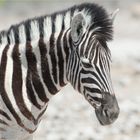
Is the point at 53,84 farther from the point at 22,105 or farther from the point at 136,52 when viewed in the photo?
the point at 136,52

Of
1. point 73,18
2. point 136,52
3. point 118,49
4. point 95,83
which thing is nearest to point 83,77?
point 95,83

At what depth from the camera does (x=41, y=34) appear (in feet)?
21.8

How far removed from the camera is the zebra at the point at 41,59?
640 cm

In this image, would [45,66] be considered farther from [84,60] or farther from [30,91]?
[84,60]

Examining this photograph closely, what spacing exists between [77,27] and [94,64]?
409 millimetres

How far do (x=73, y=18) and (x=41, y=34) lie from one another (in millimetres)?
504

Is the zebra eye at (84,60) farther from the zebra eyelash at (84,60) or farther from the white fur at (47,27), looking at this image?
the white fur at (47,27)

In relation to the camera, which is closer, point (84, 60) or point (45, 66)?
point (84, 60)

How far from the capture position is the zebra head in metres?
6.26

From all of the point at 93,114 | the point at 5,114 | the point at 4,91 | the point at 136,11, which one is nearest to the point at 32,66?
the point at 4,91

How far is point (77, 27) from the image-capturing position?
633 centimetres

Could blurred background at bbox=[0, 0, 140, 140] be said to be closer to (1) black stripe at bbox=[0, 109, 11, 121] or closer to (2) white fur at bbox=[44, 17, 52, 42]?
(2) white fur at bbox=[44, 17, 52, 42]

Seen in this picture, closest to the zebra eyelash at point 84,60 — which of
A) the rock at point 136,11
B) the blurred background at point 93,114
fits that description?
the blurred background at point 93,114

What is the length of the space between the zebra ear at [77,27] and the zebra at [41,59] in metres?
0.01
